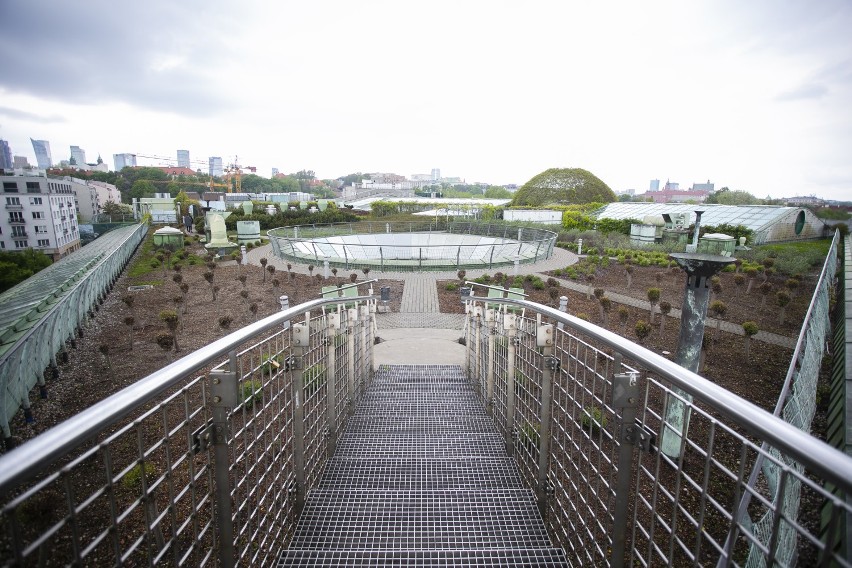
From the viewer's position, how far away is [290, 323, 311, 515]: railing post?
2.89 m

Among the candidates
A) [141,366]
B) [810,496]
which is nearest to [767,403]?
[810,496]

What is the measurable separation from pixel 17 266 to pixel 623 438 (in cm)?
3472

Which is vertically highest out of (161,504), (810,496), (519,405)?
(519,405)

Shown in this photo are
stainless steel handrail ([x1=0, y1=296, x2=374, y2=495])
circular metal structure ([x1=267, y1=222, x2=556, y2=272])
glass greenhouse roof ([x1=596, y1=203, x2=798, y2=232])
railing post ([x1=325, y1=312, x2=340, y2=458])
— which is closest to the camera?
stainless steel handrail ([x1=0, y1=296, x2=374, y2=495])

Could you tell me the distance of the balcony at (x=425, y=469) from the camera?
1230mm

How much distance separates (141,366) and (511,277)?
11392 millimetres

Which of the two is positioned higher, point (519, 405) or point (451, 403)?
point (519, 405)

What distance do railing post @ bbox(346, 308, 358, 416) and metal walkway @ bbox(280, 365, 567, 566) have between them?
29 centimetres

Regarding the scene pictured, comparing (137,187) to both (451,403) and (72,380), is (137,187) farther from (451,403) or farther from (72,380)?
(451,403)

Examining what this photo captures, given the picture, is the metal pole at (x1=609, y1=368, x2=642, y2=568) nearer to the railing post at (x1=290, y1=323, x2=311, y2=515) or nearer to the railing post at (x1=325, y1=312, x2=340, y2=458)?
the railing post at (x1=290, y1=323, x2=311, y2=515)

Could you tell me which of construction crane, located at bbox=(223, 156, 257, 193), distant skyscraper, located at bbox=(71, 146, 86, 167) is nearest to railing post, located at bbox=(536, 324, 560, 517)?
construction crane, located at bbox=(223, 156, 257, 193)

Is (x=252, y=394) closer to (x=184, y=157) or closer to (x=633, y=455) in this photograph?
(x=633, y=455)

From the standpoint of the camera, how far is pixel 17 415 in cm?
633

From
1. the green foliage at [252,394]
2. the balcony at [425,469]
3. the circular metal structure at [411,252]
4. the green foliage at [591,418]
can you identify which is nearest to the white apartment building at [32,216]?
the circular metal structure at [411,252]
